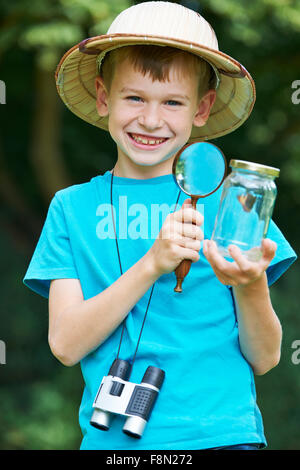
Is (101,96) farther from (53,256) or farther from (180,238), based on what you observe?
(180,238)

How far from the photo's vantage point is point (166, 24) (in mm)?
2363

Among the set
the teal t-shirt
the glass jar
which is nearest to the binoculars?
the teal t-shirt

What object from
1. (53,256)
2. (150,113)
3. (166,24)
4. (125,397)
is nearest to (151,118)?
(150,113)

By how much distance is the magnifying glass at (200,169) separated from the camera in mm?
2189

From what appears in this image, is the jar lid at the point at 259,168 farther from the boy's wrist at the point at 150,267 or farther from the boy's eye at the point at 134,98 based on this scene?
the boy's eye at the point at 134,98

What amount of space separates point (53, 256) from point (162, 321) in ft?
1.52

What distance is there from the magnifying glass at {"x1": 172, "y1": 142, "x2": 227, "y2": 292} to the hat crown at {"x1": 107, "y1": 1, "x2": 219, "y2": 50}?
1.29 feet

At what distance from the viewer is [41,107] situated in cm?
747

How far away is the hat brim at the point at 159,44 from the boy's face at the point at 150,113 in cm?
11

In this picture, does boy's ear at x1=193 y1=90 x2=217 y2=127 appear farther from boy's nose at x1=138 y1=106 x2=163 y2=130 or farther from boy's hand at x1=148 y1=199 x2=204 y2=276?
boy's hand at x1=148 y1=199 x2=204 y2=276

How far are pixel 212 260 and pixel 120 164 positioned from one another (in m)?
0.74

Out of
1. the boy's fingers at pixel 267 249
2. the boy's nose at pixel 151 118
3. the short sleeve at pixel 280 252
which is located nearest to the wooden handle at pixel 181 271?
the boy's fingers at pixel 267 249
